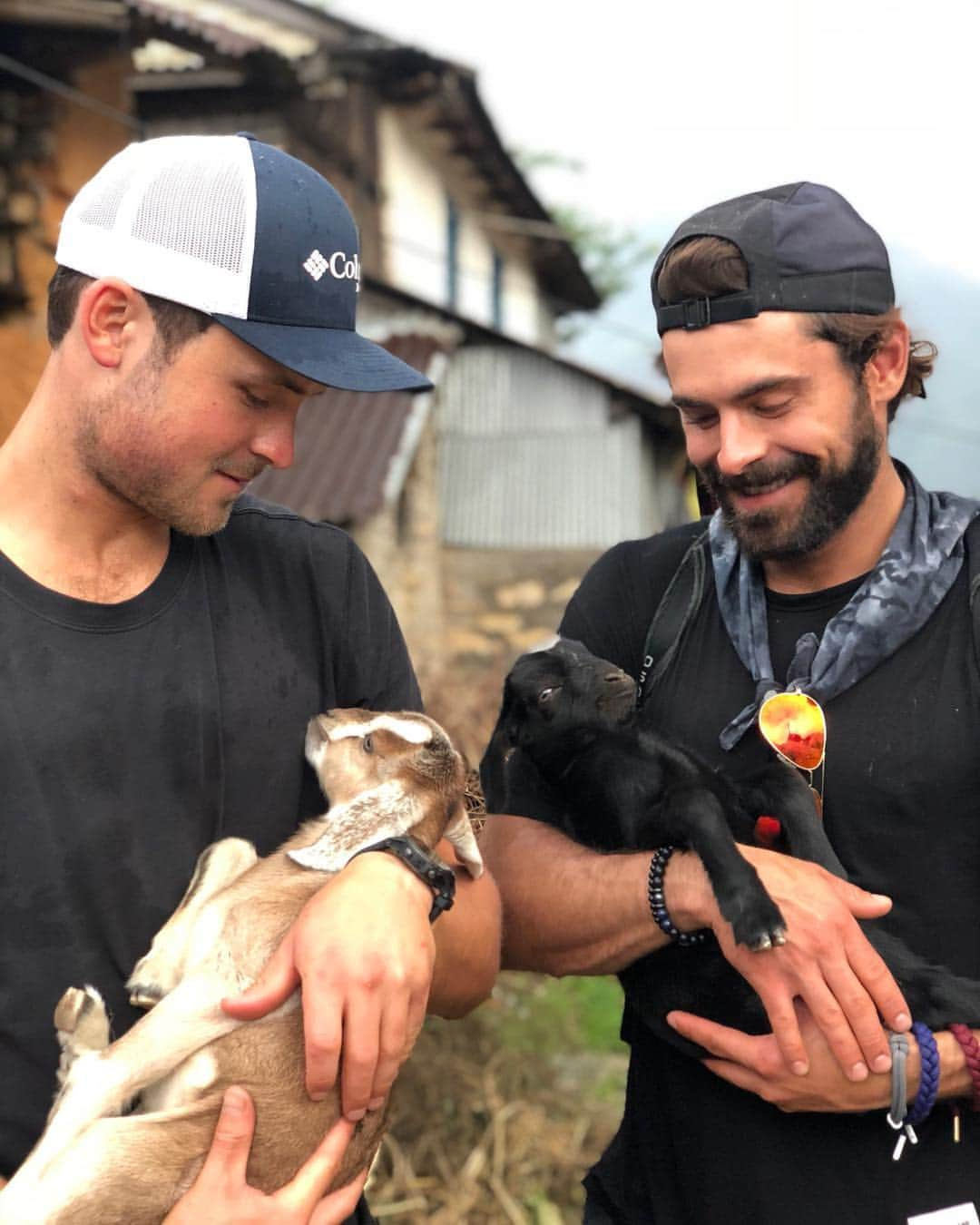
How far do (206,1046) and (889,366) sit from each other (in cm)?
217

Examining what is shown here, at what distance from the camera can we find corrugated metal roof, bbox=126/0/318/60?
50.5ft

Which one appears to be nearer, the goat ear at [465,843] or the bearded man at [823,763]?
the bearded man at [823,763]

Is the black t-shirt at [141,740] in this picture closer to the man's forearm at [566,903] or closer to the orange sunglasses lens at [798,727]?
the man's forearm at [566,903]

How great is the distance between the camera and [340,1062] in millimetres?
2557

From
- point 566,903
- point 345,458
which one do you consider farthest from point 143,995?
point 345,458

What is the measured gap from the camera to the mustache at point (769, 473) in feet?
10.0

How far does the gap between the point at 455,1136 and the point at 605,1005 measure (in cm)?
227

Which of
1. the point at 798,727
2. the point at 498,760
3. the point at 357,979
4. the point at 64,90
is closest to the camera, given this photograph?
the point at 357,979

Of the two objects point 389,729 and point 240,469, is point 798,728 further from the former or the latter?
point 240,469

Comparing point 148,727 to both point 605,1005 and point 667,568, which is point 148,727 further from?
point 605,1005

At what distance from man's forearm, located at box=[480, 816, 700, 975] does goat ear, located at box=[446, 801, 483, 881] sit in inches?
A: 8.9

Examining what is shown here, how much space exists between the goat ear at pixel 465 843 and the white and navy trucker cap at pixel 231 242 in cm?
100

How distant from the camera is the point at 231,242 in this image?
2615 millimetres

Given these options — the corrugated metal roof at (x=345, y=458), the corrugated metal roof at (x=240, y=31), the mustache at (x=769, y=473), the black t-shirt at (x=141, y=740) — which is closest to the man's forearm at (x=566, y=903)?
the black t-shirt at (x=141, y=740)
